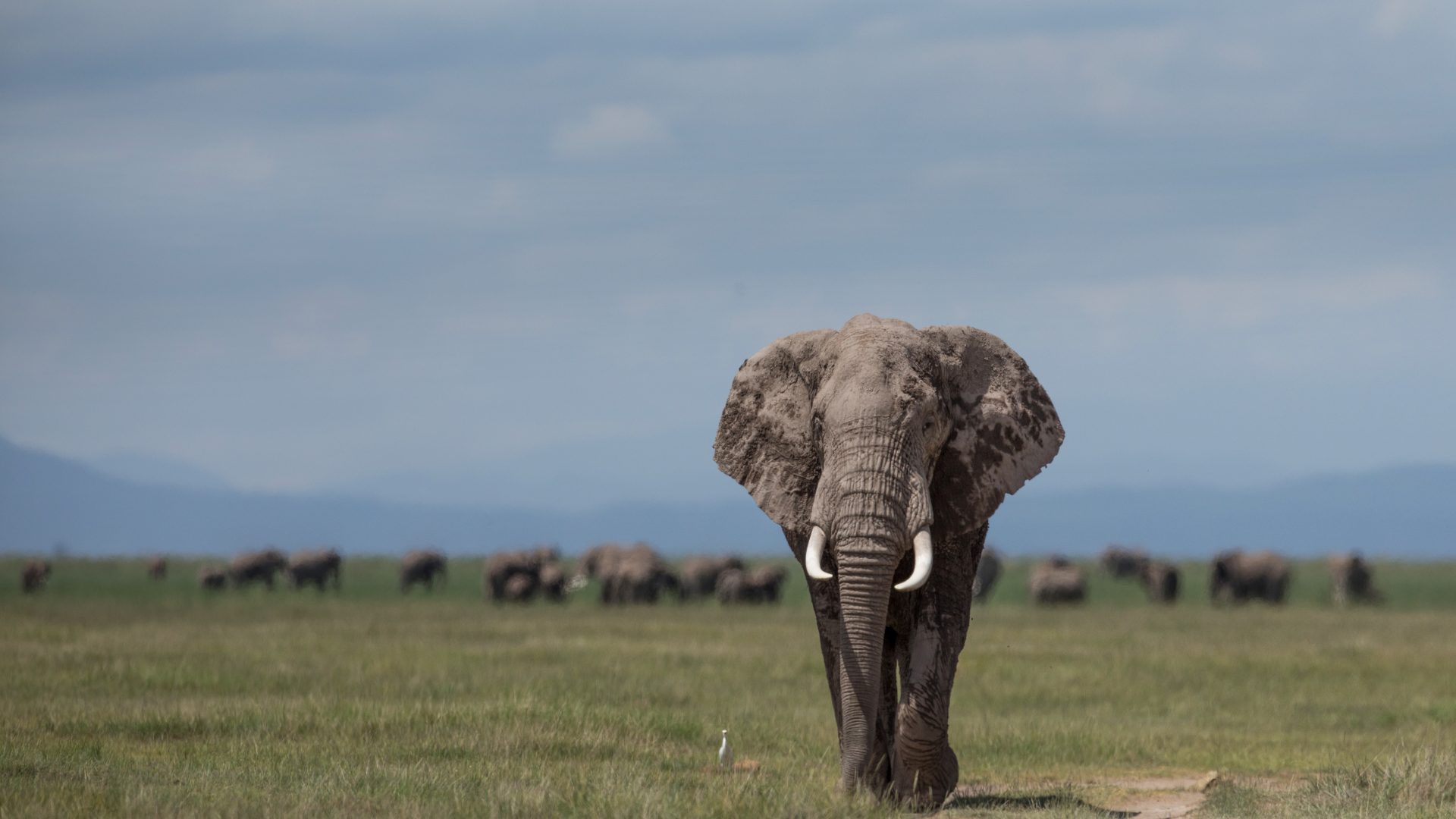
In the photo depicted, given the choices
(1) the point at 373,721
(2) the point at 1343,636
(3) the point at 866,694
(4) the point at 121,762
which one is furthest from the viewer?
(2) the point at 1343,636

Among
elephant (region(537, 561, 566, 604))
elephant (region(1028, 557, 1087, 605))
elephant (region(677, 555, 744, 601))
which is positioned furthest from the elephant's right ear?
elephant (region(677, 555, 744, 601))

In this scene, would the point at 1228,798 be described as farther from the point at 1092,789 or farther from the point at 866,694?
the point at 866,694

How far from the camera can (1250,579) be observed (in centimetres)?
6988

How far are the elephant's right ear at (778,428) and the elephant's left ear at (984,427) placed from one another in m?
0.94

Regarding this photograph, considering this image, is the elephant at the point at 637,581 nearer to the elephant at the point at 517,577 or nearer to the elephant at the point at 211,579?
the elephant at the point at 517,577

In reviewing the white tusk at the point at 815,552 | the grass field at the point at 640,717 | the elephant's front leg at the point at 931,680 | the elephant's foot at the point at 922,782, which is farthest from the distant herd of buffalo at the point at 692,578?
the white tusk at the point at 815,552

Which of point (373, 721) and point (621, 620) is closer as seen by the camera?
point (373, 721)

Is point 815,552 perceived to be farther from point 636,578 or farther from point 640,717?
point 636,578

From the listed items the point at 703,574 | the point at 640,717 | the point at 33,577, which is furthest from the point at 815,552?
the point at 33,577

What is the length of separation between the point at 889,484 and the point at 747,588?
5408 centimetres

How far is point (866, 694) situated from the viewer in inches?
489

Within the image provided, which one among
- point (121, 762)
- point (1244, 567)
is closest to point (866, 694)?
point (121, 762)

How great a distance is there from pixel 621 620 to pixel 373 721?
29.8m

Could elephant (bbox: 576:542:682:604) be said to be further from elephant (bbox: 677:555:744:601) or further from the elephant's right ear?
the elephant's right ear
